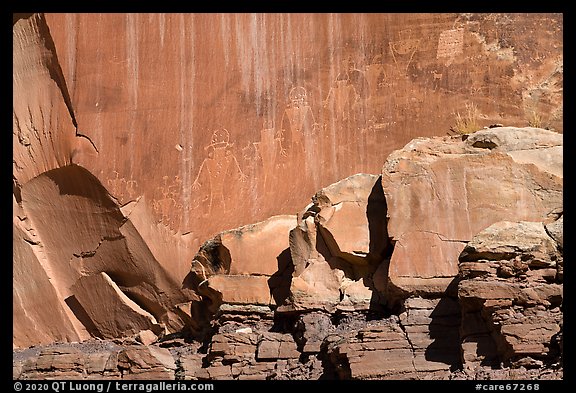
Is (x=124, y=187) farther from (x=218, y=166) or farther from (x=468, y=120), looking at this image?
(x=468, y=120)

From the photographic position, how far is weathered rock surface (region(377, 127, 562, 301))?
1692 centimetres

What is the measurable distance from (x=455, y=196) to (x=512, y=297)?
2055 mm

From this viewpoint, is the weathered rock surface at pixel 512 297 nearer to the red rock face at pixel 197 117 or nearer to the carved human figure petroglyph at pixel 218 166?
the red rock face at pixel 197 117

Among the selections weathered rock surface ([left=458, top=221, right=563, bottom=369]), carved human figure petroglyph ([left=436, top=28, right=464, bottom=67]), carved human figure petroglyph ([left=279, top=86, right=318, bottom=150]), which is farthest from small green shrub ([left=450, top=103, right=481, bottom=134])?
weathered rock surface ([left=458, top=221, right=563, bottom=369])

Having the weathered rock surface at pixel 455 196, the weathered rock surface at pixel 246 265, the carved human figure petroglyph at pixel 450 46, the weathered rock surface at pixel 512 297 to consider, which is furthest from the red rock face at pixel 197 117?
the weathered rock surface at pixel 512 297

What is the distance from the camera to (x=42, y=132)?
71.1 feet

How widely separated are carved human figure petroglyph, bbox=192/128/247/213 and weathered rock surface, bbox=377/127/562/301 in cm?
403

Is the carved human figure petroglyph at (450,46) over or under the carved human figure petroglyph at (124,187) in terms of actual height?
over

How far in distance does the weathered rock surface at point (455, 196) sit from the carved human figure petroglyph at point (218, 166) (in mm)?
4032

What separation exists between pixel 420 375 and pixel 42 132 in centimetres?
818

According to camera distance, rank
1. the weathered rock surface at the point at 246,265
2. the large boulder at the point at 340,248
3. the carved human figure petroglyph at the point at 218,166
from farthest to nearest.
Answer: the carved human figure petroglyph at the point at 218,166, the weathered rock surface at the point at 246,265, the large boulder at the point at 340,248

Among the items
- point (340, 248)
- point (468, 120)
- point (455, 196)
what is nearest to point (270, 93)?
point (468, 120)

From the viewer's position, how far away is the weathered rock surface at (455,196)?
1692 cm

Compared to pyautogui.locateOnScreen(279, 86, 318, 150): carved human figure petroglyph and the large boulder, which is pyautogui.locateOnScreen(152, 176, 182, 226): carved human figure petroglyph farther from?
the large boulder
